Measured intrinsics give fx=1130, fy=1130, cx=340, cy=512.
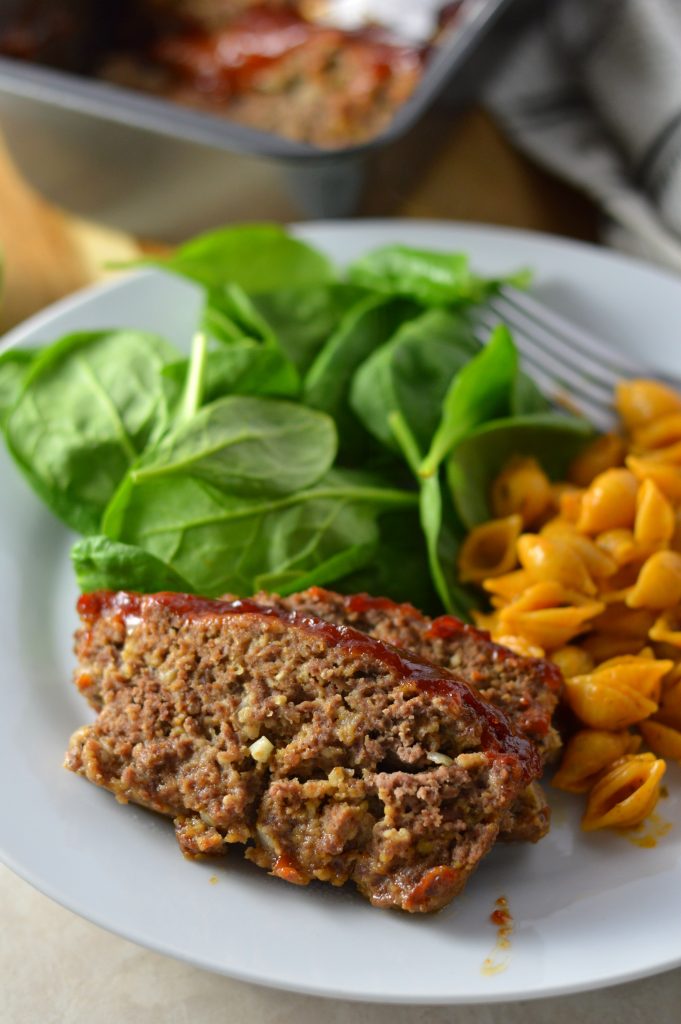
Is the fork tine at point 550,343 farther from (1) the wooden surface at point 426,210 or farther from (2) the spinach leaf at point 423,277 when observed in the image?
(1) the wooden surface at point 426,210

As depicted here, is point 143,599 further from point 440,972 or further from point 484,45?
point 484,45

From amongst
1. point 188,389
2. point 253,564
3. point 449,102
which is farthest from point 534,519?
point 449,102

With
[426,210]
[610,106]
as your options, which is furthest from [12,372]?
[610,106]

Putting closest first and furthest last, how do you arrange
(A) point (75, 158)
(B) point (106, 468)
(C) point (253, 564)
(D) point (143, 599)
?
1. (D) point (143, 599)
2. (C) point (253, 564)
3. (B) point (106, 468)
4. (A) point (75, 158)

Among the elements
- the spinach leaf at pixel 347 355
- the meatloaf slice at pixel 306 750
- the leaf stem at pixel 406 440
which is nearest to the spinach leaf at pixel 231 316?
the spinach leaf at pixel 347 355

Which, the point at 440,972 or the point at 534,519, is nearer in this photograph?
the point at 440,972

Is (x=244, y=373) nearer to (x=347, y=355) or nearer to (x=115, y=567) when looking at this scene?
(x=347, y=355)
